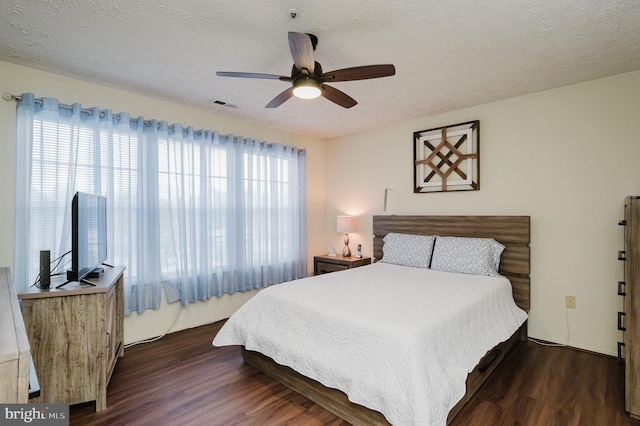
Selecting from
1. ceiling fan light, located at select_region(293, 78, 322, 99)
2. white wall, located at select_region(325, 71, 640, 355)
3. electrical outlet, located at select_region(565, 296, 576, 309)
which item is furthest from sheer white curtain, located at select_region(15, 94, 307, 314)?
electrical outlet, located at select_region(565, 296, 576, 309)

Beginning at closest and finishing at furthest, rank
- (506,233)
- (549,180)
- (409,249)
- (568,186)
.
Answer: (568,186) < (549,180) < (506,233) < (409,249)

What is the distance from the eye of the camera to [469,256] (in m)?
3.14

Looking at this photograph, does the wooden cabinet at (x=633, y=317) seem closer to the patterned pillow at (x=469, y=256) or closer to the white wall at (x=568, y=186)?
the white wall at (x=568, y=186)

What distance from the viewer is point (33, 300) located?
195 cm

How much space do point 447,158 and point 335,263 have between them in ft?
6.28

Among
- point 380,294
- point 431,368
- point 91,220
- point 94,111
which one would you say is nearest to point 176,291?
point 91,220

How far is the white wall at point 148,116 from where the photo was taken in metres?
2.51

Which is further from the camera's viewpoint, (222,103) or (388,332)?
(222,103)

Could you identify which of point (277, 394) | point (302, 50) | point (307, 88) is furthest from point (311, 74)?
point (277, 394)

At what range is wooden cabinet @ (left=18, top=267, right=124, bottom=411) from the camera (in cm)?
196

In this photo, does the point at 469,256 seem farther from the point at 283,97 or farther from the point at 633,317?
the point at 283,97

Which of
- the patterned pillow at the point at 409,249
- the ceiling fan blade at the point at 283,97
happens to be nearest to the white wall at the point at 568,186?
the patterned pillow at the point at 409,249

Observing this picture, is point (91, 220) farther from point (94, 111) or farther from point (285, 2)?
point (285, 2)

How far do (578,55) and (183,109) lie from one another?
359 centimetres
